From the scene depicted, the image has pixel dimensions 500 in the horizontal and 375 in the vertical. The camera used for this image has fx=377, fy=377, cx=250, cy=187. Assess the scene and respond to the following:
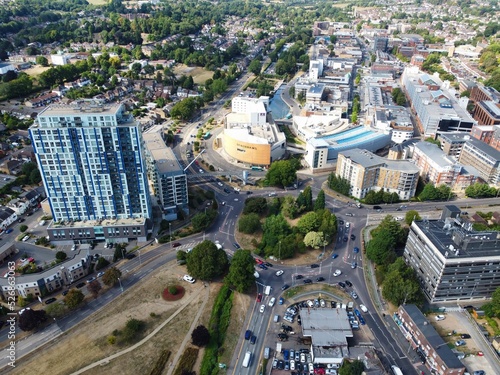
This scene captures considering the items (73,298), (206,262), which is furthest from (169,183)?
(73,298)

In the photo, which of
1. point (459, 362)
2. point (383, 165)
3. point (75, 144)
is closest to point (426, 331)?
point (459, 362)

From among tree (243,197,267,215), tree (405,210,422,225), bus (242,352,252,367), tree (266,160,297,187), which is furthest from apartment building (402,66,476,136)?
bus (242,352,252,367)

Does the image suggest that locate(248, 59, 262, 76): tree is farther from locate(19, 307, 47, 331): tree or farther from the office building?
locate(19, 307, 47, 331): tree

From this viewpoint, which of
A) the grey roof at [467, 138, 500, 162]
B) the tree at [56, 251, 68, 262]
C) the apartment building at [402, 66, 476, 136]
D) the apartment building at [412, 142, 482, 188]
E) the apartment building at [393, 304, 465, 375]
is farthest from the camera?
the apartment building at [402, 66, 476, 136]

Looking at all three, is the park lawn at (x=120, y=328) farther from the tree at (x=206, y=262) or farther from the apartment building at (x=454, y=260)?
the apartment building at (x=454, y=260)

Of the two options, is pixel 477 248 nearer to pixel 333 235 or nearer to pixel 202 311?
pixel 333 235

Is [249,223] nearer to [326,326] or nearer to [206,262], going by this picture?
[206,262]
